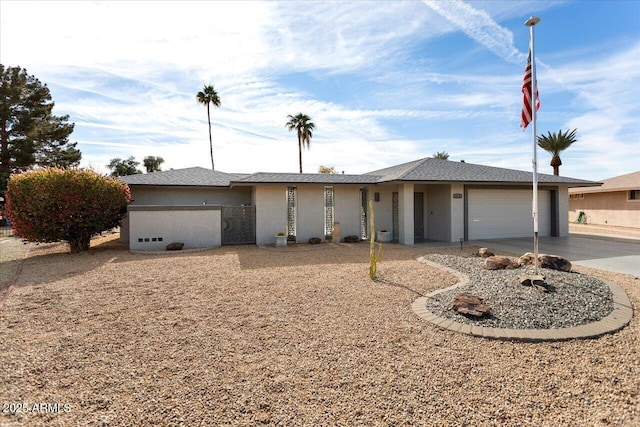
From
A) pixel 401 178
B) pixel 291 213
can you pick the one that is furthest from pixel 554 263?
pixel 291 213

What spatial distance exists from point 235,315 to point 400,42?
368 inches

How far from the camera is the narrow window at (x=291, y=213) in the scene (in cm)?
1408

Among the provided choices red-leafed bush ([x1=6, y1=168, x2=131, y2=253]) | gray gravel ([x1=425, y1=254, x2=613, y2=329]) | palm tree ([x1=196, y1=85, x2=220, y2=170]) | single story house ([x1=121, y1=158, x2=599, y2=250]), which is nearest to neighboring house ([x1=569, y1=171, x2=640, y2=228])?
single story house ([x1=121, y1=158, x2=599, y2=250])

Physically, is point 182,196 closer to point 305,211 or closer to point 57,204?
point 57,204

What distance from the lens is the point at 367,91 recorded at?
12953 mm

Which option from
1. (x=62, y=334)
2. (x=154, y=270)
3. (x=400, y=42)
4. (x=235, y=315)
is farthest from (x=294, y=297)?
(x=400, y=42)

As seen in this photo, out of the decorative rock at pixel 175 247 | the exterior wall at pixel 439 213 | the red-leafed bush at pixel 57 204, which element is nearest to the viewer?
the red-leafed bush at pixel 57 204

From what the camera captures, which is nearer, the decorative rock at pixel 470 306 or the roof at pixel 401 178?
the decorative rock at pixel 470 306

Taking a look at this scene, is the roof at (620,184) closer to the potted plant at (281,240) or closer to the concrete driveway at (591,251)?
the concrete driveway at (591,251)

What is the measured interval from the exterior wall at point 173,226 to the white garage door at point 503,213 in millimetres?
11704

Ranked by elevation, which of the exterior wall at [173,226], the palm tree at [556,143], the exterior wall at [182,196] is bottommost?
the exterior wall at [173,226]

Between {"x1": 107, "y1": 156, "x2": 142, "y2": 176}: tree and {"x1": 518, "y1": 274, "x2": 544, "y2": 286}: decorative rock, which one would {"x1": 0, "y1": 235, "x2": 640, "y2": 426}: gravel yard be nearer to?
{"x1": 518, "y1": 274, "x2": 544, "y2": 286}: decorative rock

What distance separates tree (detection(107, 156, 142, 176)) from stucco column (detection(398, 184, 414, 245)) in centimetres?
4036

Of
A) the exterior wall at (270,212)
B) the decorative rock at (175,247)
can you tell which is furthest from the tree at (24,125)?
the exterior wall at (270,212)
